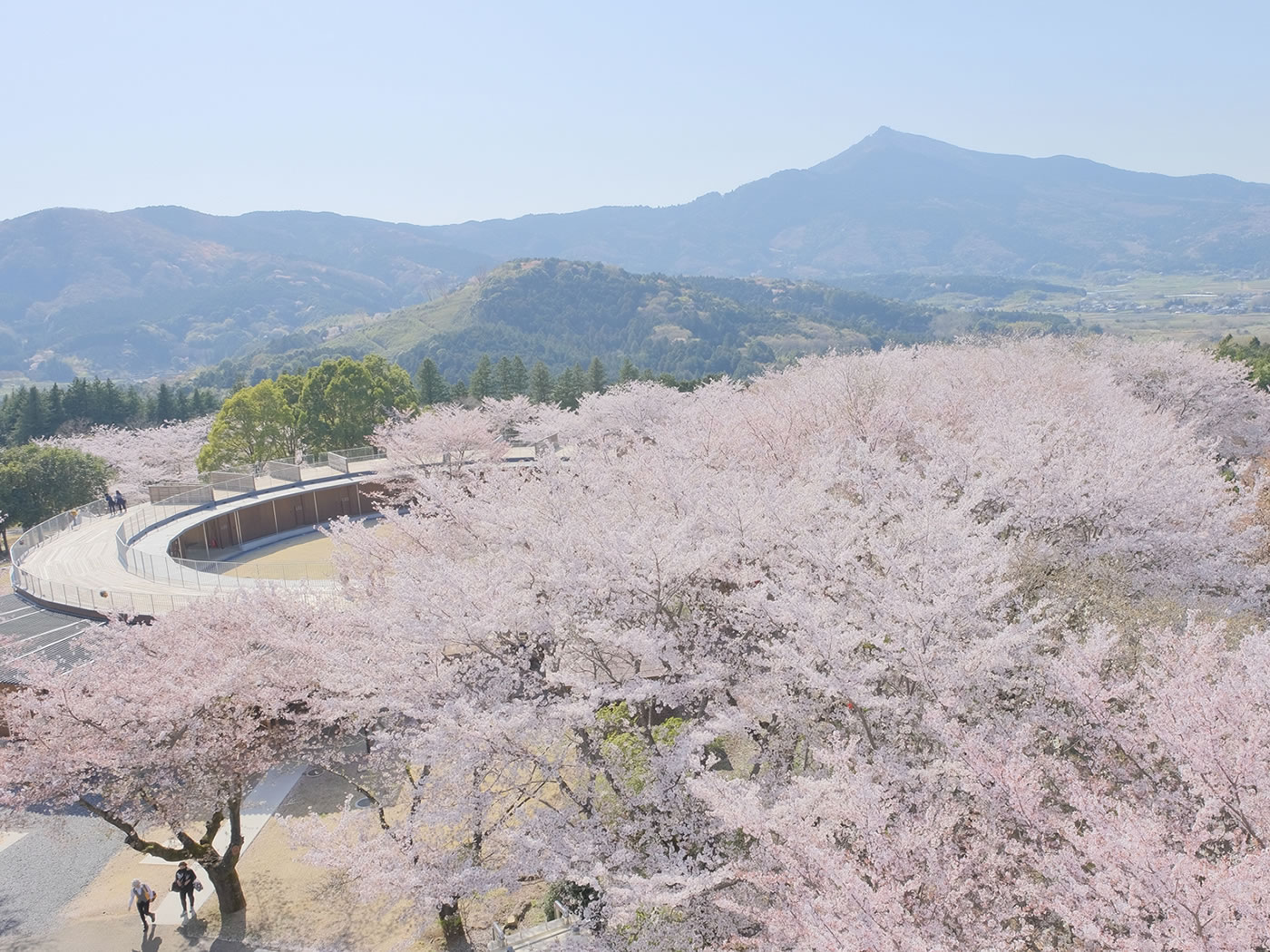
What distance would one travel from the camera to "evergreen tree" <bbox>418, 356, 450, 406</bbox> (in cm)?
5809

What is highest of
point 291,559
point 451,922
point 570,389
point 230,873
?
point 570,389

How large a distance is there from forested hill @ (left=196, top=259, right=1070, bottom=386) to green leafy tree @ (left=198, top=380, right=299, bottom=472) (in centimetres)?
7950

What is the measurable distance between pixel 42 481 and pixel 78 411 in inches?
953

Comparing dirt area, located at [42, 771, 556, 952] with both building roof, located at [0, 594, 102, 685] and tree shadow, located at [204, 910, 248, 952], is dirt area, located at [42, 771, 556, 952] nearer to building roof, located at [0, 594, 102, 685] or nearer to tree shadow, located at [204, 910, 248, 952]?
tree shadow, located at [204, 910, 248, 952]

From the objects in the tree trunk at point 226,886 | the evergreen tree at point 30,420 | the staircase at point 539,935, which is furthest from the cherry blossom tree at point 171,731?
the evergreen tree at point 30,420

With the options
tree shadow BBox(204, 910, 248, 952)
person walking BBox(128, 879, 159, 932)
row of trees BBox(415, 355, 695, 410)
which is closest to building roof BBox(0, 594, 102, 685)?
person walking BBox(128, 879, 159, 932)

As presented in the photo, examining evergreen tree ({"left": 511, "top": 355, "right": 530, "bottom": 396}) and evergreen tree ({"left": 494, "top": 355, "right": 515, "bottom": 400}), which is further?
evergreen tree ({"left": 511, "top": 355, "right": 530, "bottom": 396})

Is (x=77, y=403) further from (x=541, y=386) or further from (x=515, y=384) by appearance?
(x=541, y=386)

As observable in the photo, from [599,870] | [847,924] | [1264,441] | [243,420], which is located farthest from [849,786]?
[243,420]

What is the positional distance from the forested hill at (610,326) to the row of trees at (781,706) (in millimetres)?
104605

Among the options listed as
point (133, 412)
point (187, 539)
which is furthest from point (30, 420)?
point (187, 539)

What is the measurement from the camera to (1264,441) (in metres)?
30.2

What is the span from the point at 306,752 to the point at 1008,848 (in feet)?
45.8

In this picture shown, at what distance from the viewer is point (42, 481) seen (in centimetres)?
3778
